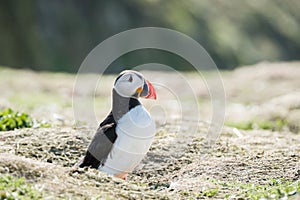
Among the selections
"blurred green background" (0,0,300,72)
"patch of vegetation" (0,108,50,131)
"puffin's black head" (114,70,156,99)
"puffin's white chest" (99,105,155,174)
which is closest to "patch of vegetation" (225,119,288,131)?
"patch of vegetation" (0,108,50,131)

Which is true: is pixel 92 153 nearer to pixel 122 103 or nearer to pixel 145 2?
pixel 122 103

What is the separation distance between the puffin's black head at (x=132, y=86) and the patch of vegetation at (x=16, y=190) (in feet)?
5.62

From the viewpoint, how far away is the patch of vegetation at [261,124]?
12797 mm

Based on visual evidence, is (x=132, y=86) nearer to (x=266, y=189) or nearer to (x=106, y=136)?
(x=106, y=136)

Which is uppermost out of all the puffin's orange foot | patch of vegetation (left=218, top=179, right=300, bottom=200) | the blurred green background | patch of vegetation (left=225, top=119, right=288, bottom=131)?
the blurred green background

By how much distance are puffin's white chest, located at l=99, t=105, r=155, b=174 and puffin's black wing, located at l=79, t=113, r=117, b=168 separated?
0.05 metres

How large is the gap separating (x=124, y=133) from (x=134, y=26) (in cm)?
3026

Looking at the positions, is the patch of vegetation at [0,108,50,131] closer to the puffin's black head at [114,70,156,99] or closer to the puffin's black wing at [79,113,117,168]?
the puffin's black wing at [79,113,117,168]

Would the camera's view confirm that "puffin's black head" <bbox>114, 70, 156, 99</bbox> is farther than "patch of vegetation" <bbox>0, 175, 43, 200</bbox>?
Yes

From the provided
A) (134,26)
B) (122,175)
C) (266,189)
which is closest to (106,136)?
(122,175)

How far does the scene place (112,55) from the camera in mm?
33031

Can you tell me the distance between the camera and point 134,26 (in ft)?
122

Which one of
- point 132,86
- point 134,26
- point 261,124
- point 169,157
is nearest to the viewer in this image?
point 132,86

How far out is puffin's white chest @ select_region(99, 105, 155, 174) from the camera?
734cm
